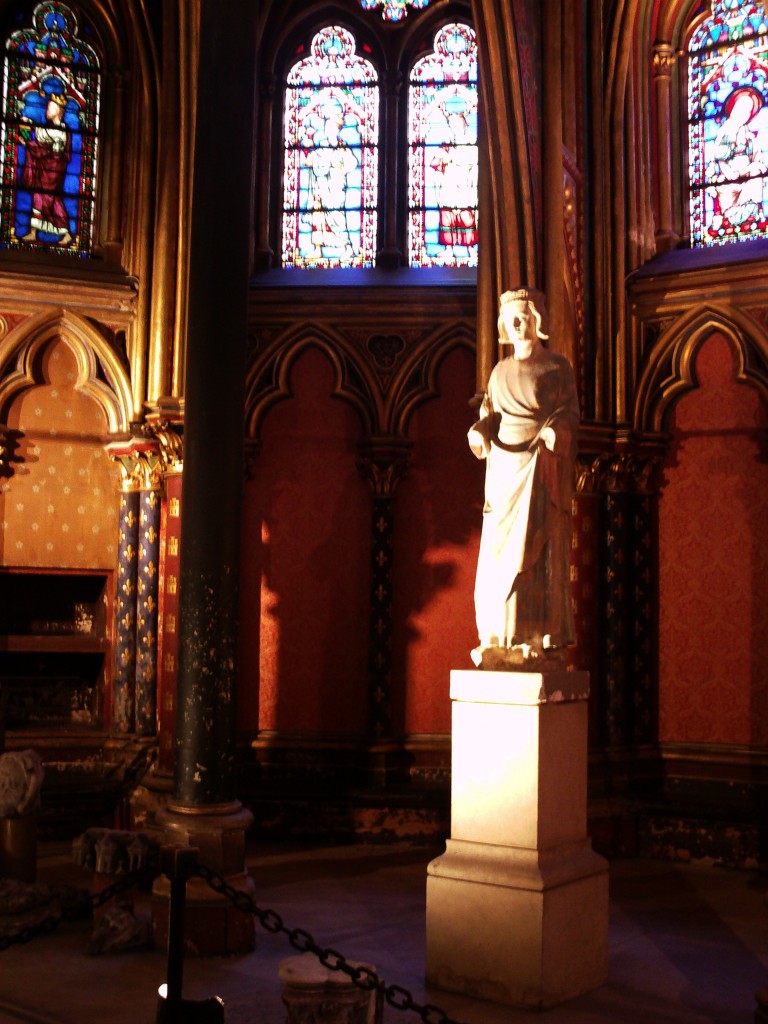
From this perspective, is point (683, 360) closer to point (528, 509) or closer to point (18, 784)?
point (528, 509)

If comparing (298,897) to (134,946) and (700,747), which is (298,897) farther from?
(700,747)

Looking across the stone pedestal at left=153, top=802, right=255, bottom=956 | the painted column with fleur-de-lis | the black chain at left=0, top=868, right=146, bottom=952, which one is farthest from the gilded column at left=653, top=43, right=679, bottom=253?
the black chain at left=0, top=868, right=146, bottom=952

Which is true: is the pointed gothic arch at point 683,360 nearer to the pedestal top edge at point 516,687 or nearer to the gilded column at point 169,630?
the gilded column at point 169,630

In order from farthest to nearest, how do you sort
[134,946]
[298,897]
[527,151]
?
[527,151], [298,897], [134,946]

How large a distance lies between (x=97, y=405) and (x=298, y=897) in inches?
170

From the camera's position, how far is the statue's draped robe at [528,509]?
5.26 metres

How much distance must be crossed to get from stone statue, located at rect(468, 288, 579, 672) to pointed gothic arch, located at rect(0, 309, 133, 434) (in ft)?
15.1

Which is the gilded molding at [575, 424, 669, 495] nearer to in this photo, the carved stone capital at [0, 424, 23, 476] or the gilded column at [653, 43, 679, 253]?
the gilded column at [653, 43, 679, 253]

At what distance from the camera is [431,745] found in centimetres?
925

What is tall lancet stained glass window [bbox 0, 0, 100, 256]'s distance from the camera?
972cm

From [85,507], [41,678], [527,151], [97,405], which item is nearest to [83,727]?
[41,678]

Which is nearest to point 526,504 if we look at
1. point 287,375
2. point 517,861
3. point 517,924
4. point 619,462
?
point 517,861

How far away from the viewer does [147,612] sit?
9.32 meters

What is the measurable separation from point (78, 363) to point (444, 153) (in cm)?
346
